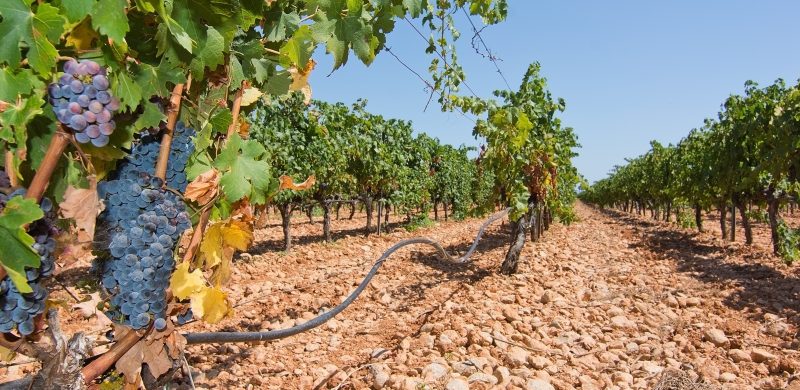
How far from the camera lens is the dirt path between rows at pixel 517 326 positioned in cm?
362

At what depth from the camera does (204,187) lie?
4.41 ft

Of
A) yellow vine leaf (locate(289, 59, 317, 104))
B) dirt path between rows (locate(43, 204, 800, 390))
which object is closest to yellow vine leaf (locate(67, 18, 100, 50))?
yellow vine leaf (locate(289, 59, 317, 104))

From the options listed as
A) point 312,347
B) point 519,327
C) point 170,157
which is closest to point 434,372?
point 312,347

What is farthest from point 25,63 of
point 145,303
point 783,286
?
point 783,286

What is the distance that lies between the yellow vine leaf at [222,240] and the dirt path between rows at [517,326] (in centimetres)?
204

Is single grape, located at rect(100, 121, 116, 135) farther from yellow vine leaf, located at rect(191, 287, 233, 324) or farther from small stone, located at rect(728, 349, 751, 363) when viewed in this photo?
small stone, located at rect(728, 349, 751, 363)

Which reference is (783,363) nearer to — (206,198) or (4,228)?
(206,198)

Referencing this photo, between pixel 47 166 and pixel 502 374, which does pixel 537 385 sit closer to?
pixel 502 374

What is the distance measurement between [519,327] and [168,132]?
13.3 ft

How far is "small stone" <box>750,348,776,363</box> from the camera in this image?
14.3ft

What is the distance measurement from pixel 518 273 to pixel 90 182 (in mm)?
7146

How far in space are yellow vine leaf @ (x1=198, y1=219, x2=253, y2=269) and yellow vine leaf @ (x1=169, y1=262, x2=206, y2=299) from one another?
0.06m

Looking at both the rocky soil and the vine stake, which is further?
the rocky soil

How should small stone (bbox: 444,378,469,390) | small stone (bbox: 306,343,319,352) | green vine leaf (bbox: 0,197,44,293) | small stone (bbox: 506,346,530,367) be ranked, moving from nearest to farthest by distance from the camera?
green vine leaf (bbox: 0,197,44,293), small stone (bbox: 444,378,469,390), small stone (bbox: 506,346,530,367), small stone (bbox: 306,343,319,352)
